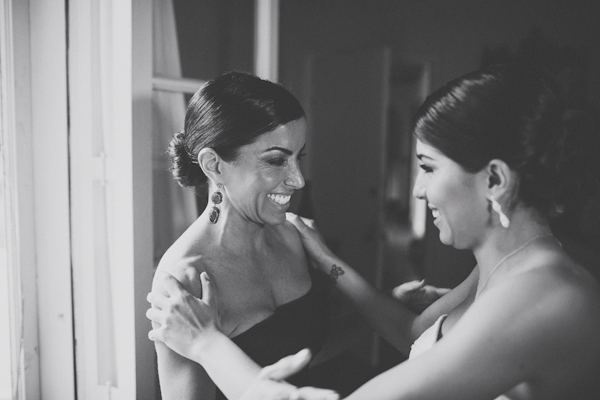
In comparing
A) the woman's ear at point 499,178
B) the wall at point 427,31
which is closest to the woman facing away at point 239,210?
the woman's ear at point 499,178

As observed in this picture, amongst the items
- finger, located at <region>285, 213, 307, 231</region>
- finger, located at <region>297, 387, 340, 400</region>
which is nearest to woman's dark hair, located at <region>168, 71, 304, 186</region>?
finger, located at <region>285, 213, 307, 231</region>

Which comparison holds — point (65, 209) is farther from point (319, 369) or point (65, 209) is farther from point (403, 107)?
point (403, 107)

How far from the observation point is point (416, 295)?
151 cm

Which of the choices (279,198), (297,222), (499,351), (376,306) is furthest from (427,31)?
(499,351)

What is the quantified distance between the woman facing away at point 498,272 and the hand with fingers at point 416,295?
0.54 metres

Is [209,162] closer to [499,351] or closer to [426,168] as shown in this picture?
[426,168]

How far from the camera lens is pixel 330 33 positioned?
3.26 m

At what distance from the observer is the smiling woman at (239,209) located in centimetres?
110

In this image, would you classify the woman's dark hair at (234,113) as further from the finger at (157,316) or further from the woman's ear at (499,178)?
the woman's ear at (499,178)

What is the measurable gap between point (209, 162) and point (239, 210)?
0.16 meters

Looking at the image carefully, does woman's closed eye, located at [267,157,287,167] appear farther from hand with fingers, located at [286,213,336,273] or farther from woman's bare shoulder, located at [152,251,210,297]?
hand with fingers, located at [286,213,336,273]

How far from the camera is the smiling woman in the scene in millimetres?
1096

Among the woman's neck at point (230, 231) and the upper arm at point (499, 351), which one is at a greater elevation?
the woman's neck at point (230, 231)

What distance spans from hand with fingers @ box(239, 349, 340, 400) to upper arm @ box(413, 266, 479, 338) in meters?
0.57
